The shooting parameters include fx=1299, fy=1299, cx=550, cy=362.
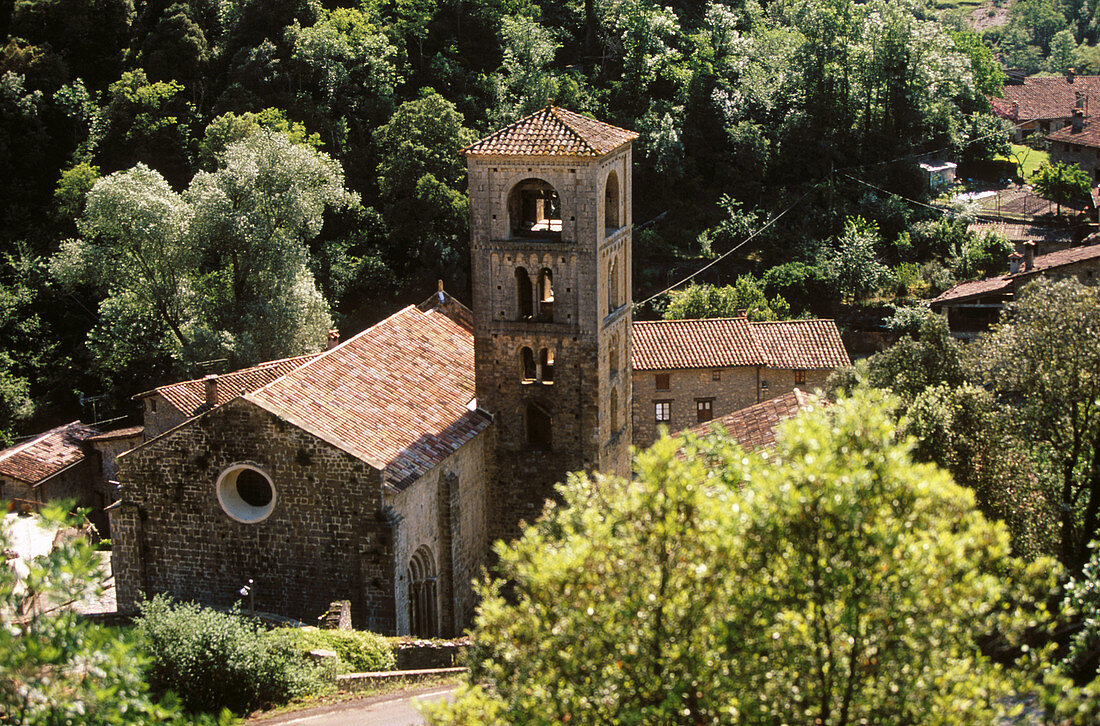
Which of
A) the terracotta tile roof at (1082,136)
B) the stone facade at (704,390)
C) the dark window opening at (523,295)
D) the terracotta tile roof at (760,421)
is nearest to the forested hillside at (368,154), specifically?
the terracotta tile roof at (1082,136)

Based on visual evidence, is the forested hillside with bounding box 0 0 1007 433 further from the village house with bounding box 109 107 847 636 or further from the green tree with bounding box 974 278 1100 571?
the green tree with bounding box 974 278 1100 571

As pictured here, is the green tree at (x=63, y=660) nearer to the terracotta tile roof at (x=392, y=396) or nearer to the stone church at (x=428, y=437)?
the stone church at (x=428, y=437)

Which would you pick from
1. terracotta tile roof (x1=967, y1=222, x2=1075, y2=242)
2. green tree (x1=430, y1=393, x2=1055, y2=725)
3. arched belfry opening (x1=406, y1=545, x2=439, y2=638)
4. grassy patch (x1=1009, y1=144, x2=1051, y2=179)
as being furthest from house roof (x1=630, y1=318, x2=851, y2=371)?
grassy patch (x1=1009, y1=144, x2=1051, y2=179)

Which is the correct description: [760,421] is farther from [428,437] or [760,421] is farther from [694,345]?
[694,345]

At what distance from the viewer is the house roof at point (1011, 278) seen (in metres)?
60.2

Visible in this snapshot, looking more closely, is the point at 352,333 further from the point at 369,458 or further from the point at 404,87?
the point at 369,458

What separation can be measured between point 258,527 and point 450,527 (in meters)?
5.22

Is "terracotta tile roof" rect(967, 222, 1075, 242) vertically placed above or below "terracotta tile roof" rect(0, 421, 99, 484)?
above

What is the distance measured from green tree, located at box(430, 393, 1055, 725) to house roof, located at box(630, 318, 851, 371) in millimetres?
33263

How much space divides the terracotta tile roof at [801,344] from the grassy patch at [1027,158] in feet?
130

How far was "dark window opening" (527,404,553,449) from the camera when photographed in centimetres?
3831

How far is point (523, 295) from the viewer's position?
1484 inches

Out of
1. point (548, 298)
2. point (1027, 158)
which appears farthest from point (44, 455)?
point (1027, 158)

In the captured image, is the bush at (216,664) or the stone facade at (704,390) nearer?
the bush at (216,664)
